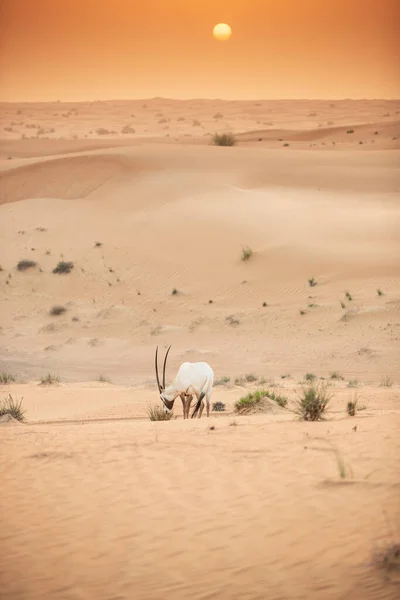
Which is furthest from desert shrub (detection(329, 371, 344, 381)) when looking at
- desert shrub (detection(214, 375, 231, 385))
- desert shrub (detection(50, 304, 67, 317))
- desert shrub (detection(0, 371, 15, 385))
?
desert shrub (detection(50, 304, 67, 317))

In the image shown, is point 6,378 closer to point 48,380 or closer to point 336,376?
point 48,380

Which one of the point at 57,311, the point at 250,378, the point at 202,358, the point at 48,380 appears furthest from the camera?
the point at 57,311

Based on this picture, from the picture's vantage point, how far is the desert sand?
7109 mm

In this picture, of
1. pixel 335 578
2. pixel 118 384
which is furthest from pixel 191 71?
pixel 335 578

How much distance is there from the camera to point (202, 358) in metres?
23.9

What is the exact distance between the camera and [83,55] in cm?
2873

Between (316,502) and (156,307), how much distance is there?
2066 centimetres

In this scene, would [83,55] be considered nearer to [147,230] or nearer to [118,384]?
[147,230]

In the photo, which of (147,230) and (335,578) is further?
(147,230)

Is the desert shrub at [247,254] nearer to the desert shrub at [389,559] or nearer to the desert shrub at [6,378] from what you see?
the desert shrub at [6,378]

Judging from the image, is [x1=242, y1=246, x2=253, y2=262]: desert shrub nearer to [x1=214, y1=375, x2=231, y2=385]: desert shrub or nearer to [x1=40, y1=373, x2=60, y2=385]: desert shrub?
[x1=214, y1=375, x2=231, y2=385]: desert shrub

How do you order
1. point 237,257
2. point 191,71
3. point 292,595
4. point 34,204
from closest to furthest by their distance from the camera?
point 292,595, point 237,257, point 34,204, point 191,71

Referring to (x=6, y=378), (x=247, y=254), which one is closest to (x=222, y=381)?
(x=6, y=378)

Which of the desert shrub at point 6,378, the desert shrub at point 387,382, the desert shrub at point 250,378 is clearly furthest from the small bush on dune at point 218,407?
the desert shrub at point 6,378
